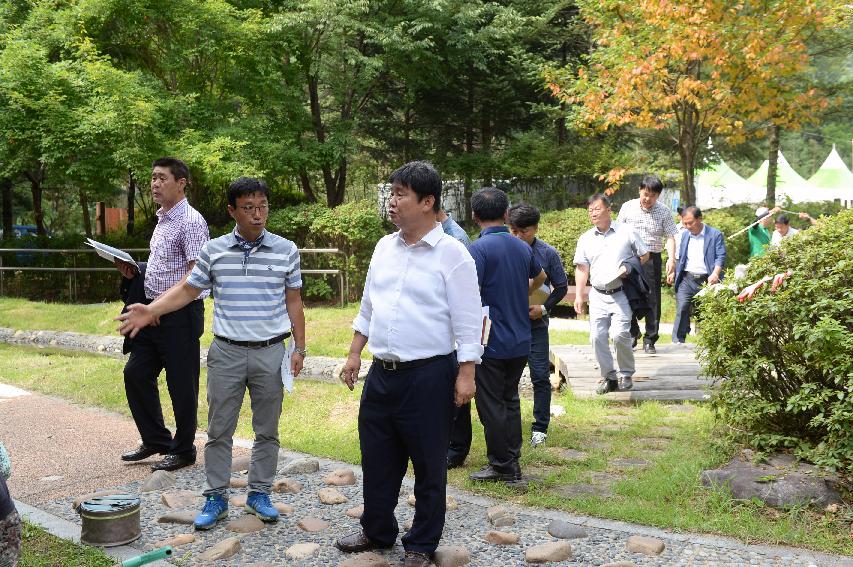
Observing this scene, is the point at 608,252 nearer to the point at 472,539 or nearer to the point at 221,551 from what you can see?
the point at 472,539

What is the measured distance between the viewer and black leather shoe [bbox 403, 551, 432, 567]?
3.82 meters

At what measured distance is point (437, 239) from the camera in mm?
3934

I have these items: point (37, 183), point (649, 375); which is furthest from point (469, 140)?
point (649, 375)

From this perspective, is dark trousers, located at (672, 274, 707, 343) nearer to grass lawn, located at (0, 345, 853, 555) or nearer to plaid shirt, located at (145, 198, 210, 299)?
grass lawn, located at (0, 345, 853, 555)

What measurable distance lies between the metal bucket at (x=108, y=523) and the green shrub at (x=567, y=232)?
10497 mm

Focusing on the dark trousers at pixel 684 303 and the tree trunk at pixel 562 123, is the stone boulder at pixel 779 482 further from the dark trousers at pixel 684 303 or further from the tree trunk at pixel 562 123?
the tree trunk at pixel 562 123

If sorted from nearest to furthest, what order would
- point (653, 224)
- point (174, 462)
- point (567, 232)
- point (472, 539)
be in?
point (472, 539) → point (174, 462) → point (653, 224) → point (567, 232)

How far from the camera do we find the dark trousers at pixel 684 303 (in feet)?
31.9

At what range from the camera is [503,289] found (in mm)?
5250

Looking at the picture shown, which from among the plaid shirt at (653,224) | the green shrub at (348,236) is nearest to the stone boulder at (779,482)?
the plaid shirt at (653,224)

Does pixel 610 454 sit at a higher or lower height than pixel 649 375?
lower

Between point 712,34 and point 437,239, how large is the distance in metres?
9.66

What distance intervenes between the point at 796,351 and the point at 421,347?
247 centimetres

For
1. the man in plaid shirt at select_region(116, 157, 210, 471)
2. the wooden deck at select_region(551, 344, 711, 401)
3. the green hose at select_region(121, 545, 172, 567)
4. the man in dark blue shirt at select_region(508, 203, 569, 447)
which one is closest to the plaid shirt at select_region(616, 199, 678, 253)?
the wooden deck at select_region(551, 344, 711, 401)
